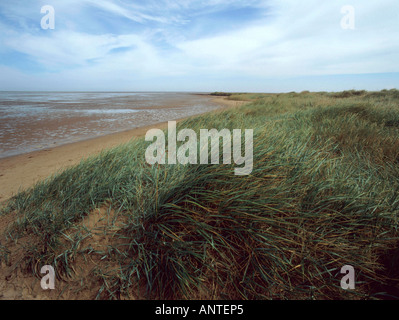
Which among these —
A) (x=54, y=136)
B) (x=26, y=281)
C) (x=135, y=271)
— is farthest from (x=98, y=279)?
(x=54, y=136)

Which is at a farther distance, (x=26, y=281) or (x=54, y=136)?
(x=54, y=136)

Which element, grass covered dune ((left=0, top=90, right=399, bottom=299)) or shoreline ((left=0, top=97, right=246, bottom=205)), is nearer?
grass covered dune ((left=0, top=90, right=399, bottom=299))

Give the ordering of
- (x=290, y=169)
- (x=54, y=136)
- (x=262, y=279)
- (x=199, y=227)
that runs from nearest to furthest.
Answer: (x=262, y=279) → (x=199, y=227) → (x=290, y=169) → (x=54, y=136)

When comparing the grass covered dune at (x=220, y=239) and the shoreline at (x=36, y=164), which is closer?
the grass covered dune at (x=220, y=239)

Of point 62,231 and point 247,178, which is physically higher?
point 247,178

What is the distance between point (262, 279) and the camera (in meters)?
1.49

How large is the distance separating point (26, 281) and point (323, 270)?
2272 millimetres

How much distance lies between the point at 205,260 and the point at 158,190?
72 cm

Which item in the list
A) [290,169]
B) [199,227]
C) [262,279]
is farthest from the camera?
[290,169]

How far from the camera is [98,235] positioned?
1.79m

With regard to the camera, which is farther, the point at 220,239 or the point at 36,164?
the point at 36,164

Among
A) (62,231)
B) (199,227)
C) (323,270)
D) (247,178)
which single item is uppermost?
(247,178)

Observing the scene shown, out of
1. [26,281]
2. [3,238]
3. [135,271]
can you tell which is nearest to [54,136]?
[3,238]

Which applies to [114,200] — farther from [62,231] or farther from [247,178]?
[247,178]
